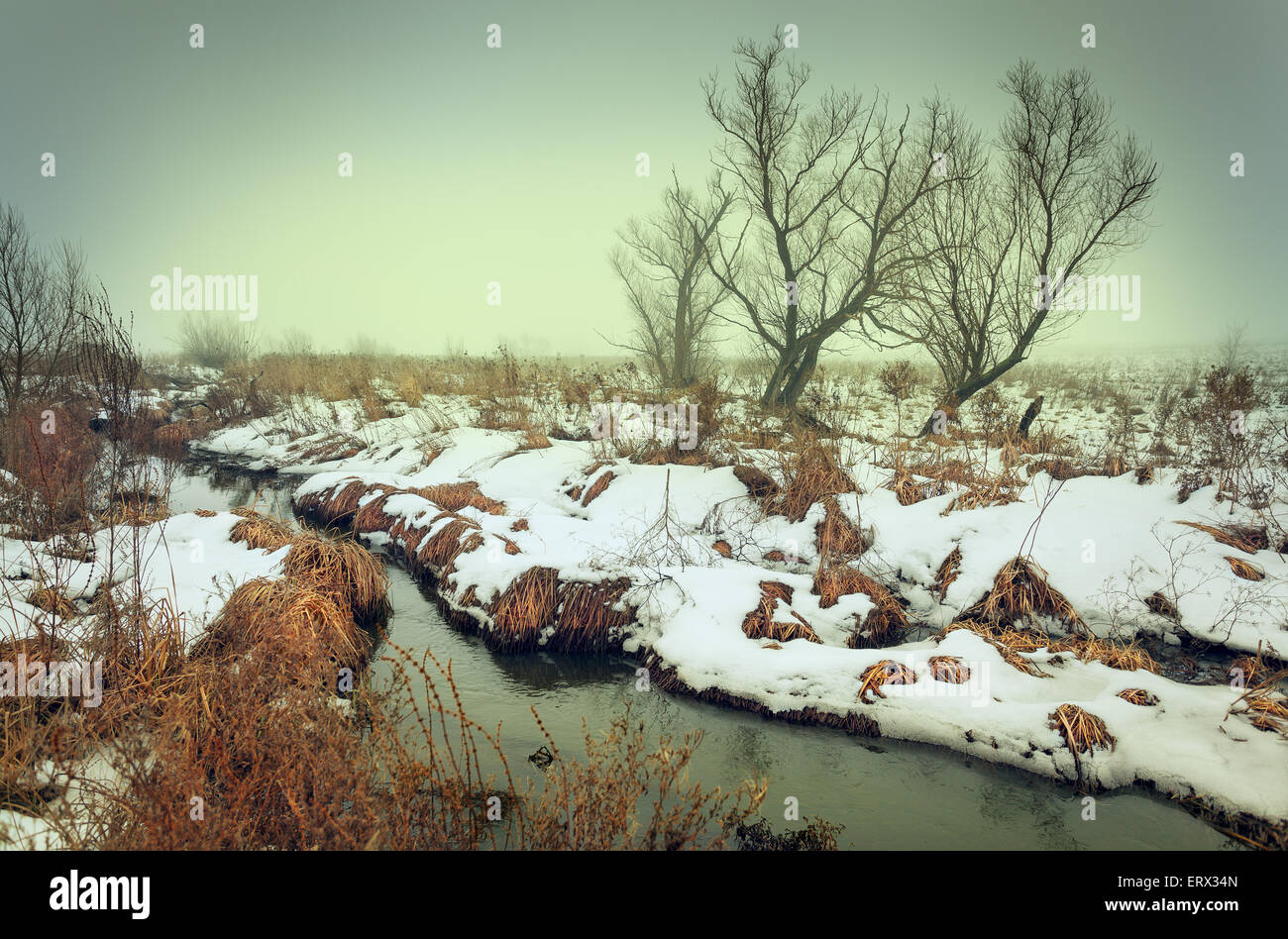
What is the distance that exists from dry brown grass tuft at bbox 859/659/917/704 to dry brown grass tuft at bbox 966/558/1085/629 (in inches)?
69.3

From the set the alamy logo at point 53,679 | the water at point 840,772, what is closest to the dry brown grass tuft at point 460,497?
the water at point 840,772

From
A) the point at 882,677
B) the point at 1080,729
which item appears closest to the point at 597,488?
the point at 882,677

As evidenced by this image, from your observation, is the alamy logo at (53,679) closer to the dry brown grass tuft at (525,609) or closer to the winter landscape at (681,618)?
the winter landscape at (681,618)

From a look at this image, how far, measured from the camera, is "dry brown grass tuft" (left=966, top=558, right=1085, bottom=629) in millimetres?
6188

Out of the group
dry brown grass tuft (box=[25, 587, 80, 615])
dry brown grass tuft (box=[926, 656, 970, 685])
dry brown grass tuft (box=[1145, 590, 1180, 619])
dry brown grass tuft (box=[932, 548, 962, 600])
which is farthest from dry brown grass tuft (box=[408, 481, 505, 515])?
dry brown grass tuft (box=[1145, 590, 1180, 619])

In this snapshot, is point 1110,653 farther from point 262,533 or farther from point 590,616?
point 262,533

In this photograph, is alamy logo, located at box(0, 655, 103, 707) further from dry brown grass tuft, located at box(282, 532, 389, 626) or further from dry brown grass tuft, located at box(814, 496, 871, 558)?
dry brown grass tuft, located at box(814, 496, 871, 558)

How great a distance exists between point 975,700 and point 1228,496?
5.15 m

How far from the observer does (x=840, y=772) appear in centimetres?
427

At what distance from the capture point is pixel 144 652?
417cm

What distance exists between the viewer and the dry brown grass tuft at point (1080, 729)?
4184mm
